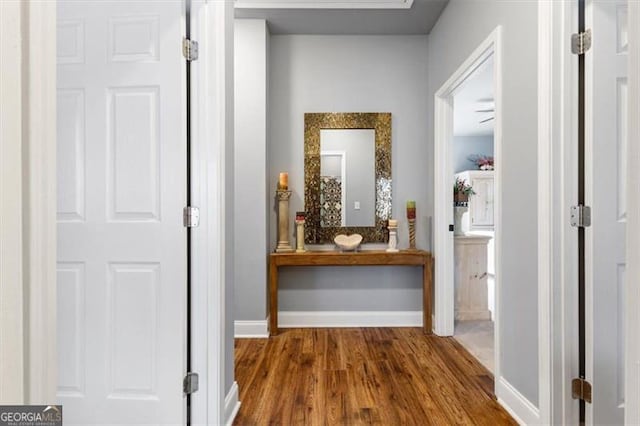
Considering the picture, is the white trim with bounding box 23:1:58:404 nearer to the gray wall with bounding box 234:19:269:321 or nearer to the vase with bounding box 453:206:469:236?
the gray wall with bounding box 234:19:269:321

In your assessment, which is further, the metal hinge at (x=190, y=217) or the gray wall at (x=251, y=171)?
the gray wall at (x=251, y=171)

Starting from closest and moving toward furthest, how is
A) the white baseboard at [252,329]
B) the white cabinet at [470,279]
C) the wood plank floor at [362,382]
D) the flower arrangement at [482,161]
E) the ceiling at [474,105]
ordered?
the wood plank floor at [362,382]
the white baseboard at [252,329]
the white cabinet at [470,279]
the ceiling at [474,105]
the flower arrangement at [482,161]

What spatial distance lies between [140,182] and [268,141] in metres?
1.92

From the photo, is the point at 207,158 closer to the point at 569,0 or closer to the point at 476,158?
the point at 569,0

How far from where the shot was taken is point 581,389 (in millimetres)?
1613

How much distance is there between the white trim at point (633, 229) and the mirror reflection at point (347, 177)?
114 inches

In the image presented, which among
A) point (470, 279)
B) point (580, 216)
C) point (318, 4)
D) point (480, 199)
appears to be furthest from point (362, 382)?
point (480, 199)

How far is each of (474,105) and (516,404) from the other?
14.1ft

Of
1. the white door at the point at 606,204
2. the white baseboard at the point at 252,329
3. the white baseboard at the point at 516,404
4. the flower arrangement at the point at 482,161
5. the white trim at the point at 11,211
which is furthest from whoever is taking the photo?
the flower arrangement at the point at 482,161

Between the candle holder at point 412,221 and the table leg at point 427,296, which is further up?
the candle holder at point 412,221

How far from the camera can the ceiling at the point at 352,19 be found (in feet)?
10.4

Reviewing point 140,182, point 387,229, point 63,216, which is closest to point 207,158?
point 140,182

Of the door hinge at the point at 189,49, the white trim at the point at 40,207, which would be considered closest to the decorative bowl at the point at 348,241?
the door hinge at the point at 189,49

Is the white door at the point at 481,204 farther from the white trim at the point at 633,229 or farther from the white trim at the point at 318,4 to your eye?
the white trim at the point at 633,229
